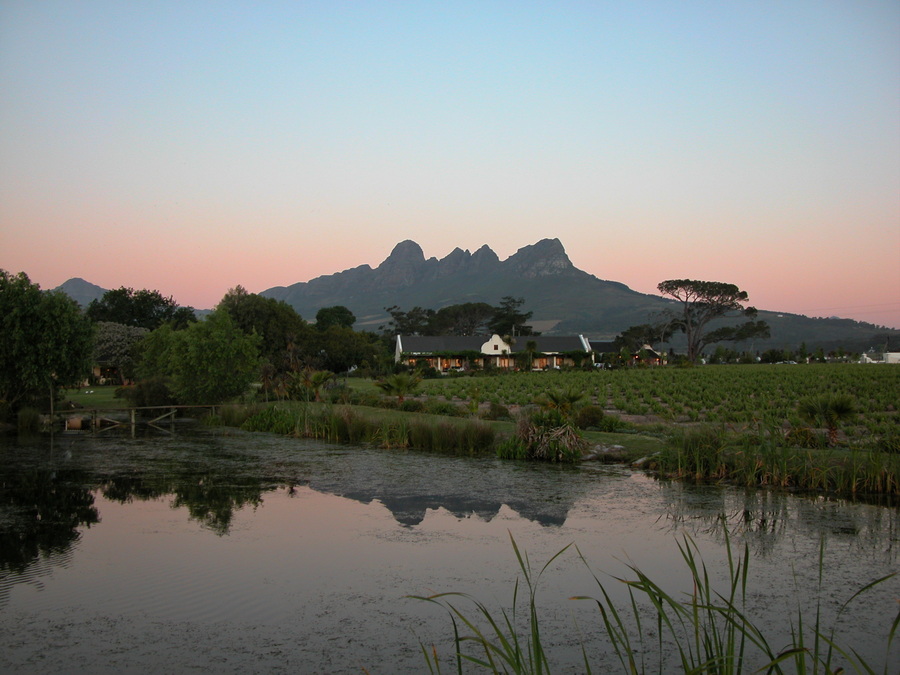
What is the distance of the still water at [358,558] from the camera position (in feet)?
23.8

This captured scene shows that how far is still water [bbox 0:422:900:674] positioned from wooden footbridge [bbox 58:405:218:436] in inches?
539

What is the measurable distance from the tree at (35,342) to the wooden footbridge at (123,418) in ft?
5.93

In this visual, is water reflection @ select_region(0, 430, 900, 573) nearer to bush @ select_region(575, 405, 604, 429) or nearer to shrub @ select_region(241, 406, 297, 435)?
shrub @ select_region(241, 406, 297, 435)

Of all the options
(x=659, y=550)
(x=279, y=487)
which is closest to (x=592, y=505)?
(x=659, y=550)

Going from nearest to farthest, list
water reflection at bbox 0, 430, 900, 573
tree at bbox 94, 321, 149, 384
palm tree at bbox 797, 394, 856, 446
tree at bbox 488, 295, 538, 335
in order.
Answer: water reflection at bbox 0, 430, 900, 573 → palm tree at bbox 797, 394, 856, 446 → tree at bbox 94, 321, 149, 384 → tree at bbox 488, 295, 538, 335

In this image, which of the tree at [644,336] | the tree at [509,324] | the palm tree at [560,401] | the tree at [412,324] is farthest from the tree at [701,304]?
the palm tree at [560,401]

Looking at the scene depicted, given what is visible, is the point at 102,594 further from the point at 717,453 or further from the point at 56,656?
the point at 717,453

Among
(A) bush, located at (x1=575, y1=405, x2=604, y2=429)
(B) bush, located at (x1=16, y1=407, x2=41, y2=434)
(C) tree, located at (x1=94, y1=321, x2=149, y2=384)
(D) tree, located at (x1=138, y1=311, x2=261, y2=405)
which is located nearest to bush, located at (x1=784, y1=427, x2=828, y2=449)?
(A) bush, located at (x1=575, y1=405, x2=604, y2=429)

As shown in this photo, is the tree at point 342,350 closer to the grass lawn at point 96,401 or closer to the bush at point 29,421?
the grass lawn at point 96,401

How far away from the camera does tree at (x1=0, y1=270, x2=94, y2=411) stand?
31203mm

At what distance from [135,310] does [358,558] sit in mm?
86567

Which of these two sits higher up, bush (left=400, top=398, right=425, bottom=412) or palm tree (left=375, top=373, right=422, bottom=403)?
palm tree (left=375, top=373, right=422, bottom=403)

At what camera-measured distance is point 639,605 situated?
8516mm

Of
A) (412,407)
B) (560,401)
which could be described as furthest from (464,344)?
(560,401)
